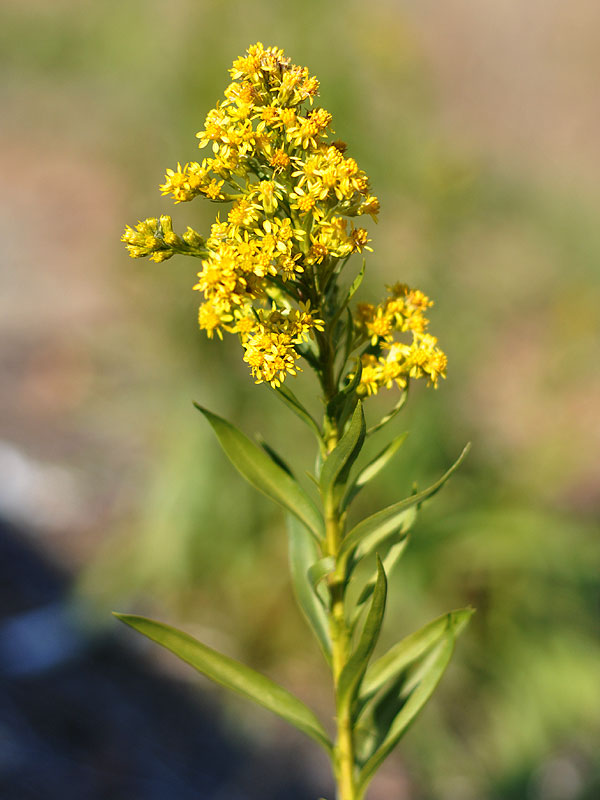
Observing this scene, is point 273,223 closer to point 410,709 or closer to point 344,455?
point 344,455

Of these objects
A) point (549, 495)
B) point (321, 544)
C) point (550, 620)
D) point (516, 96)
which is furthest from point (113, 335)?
point (516, 96)

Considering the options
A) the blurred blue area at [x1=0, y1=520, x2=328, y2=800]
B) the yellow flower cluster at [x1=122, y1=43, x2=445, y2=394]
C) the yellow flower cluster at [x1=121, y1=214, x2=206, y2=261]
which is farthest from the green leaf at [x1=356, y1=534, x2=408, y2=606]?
the blurred blue area at [x1=0, y1=520, x2=328, y2=800]

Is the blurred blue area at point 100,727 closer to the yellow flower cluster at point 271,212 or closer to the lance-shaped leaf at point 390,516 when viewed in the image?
the lance-shaped leaf at point 390,516

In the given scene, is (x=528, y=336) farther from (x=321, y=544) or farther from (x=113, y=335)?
(x=321, y=544)

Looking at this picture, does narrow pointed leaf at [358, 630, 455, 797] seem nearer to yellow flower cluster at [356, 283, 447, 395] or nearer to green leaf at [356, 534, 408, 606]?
green leaf at [356, 534, 408, 606]

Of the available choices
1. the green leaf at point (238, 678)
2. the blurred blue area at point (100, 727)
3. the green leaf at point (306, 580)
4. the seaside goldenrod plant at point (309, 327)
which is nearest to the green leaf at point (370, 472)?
the seaside goldenrod plant at point (309, 327)
